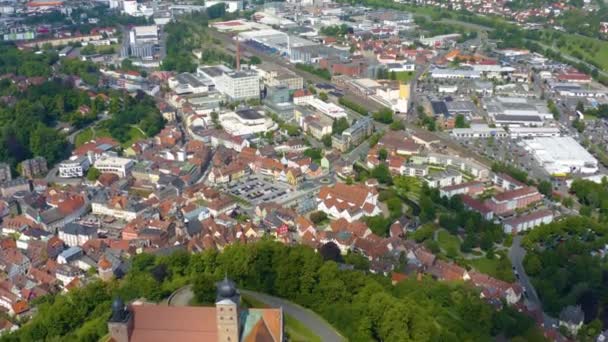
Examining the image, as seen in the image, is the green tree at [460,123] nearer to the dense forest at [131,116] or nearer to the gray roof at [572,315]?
the dense forest at [131,116]

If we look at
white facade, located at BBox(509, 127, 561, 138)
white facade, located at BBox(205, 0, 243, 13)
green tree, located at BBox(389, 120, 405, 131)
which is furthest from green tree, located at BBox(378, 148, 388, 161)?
white facade, located at BBox(205, 0, 243, 13)

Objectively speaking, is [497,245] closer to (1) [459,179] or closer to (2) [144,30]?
(1) [459,179]

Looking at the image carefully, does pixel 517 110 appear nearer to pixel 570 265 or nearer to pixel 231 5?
pixel 570 265

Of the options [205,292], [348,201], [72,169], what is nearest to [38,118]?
Result: [72,169]

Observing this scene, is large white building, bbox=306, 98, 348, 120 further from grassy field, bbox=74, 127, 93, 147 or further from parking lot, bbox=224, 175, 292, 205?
grassy field, bbox=74, 127, 93, 147

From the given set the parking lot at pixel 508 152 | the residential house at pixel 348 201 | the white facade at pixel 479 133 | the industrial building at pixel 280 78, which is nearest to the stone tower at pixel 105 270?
the residential house at pixel 348 201

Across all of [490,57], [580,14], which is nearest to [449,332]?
[490,57]
